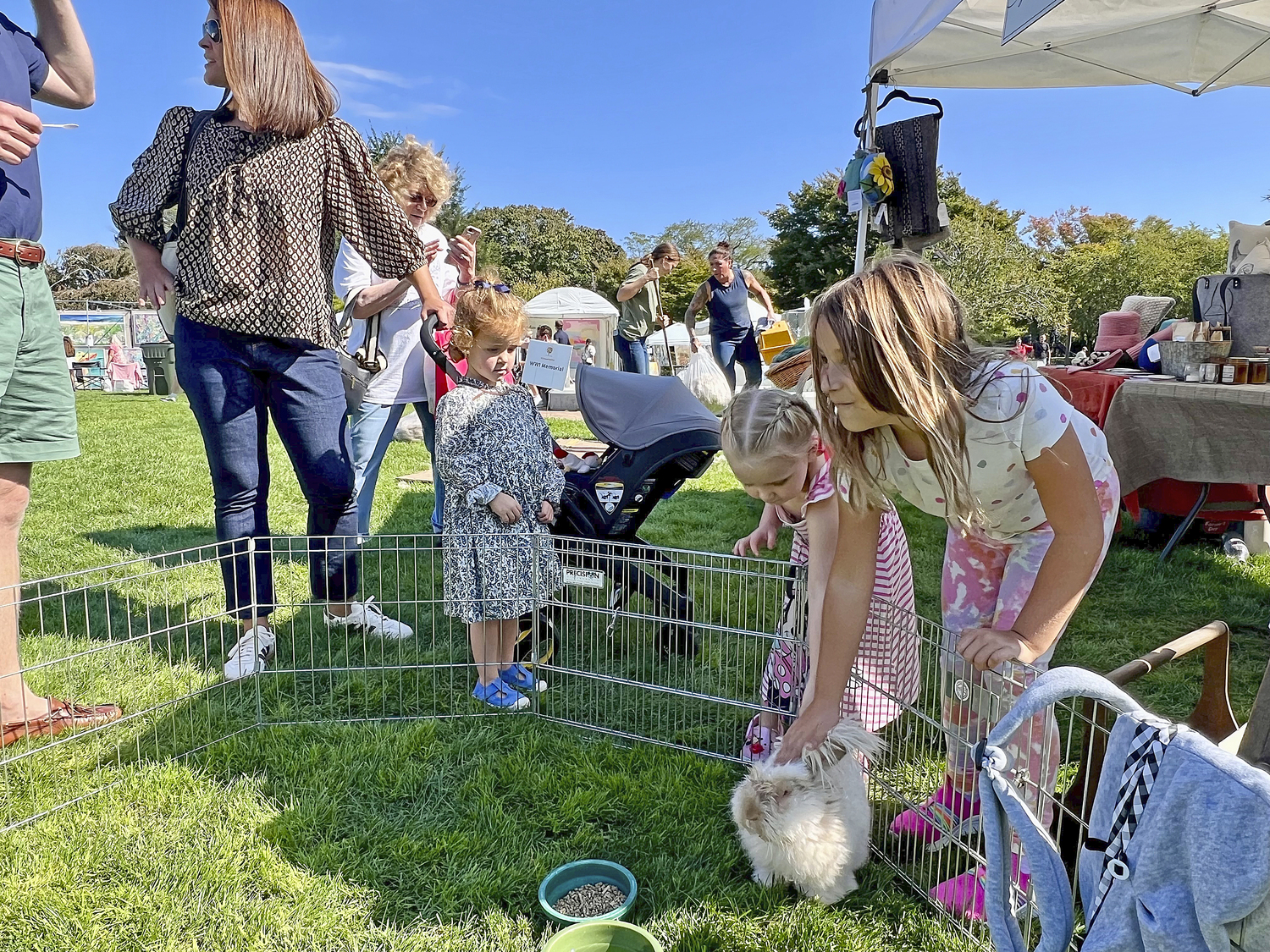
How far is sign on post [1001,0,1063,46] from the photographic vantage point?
2709 millimetres

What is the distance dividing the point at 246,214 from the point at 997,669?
244cm

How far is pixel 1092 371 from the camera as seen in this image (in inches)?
168

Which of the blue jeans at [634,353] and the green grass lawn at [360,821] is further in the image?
the blue jeans at [634,353]

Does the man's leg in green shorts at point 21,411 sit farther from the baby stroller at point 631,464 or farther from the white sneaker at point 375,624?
the baby stroller at point 631,464

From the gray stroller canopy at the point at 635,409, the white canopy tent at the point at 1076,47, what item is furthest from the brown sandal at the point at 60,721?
the white canopy tent at the point at 1076,47

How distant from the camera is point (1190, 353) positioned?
361 centimetres

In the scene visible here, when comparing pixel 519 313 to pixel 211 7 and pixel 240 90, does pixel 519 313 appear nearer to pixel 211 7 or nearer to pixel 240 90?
pixel 240 90

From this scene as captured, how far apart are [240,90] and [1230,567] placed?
187 inches

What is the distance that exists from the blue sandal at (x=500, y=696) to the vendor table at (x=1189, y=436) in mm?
3023

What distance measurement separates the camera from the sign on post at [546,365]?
3090 millimetres

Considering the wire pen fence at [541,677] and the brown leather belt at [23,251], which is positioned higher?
the brown leather belt at [23,251]

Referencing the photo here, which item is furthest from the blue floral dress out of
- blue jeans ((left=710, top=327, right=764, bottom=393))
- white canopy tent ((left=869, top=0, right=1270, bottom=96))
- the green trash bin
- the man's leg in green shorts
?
the green trash bin

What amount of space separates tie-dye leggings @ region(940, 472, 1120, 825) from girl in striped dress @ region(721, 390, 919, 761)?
0.15 m

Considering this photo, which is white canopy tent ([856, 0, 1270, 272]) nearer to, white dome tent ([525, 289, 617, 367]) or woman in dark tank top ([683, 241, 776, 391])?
woman in dark tank top ([683, 241, 776, 391])
